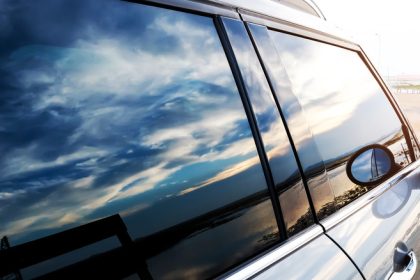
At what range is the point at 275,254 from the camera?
1388 mm

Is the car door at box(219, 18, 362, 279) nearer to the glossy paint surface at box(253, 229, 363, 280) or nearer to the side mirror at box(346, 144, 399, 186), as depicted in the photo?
the glossy paint surface at box(253, 229, 363, 280)

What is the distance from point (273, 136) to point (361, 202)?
653 mm

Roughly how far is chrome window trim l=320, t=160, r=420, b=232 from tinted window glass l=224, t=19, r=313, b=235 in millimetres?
117

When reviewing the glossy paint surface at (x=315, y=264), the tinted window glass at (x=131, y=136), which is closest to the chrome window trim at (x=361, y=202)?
the glossy paint surface at (x=315, y=264)

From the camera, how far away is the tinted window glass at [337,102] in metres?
1.85

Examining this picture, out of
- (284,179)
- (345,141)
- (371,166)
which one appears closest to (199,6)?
(284,179)

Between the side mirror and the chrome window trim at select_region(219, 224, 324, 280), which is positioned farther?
the side mirror

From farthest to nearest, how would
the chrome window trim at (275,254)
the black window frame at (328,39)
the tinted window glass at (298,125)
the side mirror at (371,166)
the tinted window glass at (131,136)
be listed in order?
the side mirror at (371,166) < the black window frame at (328,39) < the tinted window glass at (298,125) < the chrome window trim at (275,254) < the tinted window glass at (131,136)

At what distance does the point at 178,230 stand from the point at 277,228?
429 millimetres

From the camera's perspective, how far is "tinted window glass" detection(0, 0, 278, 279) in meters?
0.97

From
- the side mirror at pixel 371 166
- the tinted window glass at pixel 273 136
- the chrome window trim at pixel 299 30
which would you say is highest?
the chrome window trim at pixel 299 30

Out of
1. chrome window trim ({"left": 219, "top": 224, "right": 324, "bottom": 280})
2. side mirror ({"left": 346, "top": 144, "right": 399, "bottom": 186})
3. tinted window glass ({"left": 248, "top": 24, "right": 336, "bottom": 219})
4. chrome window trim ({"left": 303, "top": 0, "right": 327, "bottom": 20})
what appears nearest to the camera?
chrome window trim ({"left": 219, "top": 224, "right": 324, "bottom": 280})

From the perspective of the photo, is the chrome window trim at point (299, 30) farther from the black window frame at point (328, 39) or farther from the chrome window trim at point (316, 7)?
the chrome window trim at point (316, 7)

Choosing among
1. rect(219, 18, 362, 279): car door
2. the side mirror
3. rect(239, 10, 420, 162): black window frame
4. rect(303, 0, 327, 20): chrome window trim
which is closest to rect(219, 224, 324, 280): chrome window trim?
rect(219, 18, 362, 279): car door
